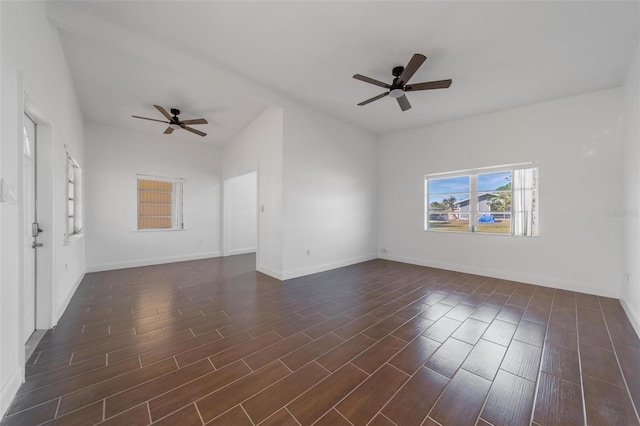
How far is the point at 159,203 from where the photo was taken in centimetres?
588

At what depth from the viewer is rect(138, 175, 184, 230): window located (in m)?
5.63

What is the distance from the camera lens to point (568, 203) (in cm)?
380

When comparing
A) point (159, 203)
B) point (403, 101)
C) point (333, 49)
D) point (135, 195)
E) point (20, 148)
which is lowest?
point (159, 203)

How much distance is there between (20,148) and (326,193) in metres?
Result: 3.96

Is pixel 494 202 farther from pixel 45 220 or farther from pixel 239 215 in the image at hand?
pixel 45 220

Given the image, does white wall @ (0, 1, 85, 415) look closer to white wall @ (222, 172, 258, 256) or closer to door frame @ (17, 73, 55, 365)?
door frame @ (17, 73, 55, 365)

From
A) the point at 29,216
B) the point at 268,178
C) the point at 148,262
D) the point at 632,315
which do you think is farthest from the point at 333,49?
the point at 148,262

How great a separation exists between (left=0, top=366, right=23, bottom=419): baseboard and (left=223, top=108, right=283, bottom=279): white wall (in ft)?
9.68

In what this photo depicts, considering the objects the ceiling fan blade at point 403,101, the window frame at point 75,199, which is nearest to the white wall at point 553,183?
the ceiling fan blade at point 403,101

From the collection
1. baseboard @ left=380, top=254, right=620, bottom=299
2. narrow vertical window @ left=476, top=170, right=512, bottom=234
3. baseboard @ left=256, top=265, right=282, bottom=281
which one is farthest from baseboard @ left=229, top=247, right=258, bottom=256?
narrow vertical window @ left=476, top=170, right=512, bottom=234

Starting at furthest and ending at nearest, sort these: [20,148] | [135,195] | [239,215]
Result: [239,215]
[135,195]
[20,148]

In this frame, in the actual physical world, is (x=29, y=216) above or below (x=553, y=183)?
below

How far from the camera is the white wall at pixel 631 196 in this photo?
8.64 feet

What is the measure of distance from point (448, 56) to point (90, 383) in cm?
461
